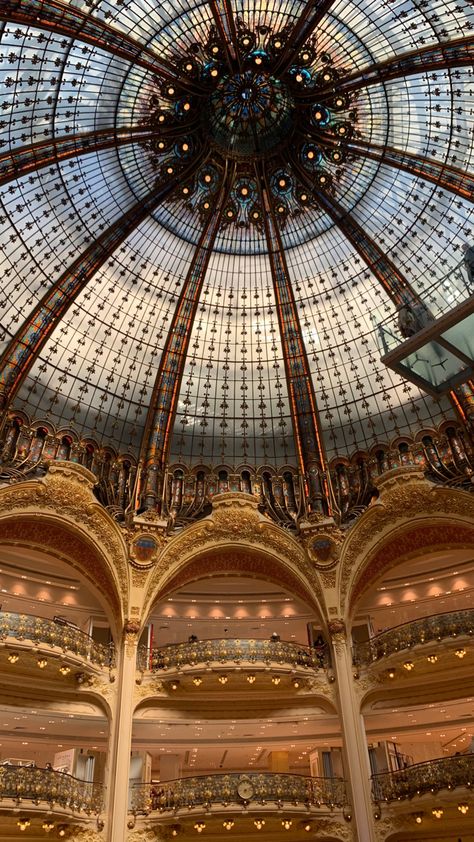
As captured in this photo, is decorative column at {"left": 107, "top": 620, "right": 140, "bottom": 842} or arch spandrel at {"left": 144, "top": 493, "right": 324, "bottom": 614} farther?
arch spandrel at {"left": 144, "top": 493, "right": 324, "bottom": 614}

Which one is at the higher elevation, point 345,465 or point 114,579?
point 345,465

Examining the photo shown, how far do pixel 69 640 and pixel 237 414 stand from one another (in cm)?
1177

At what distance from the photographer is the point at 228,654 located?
2408 cm

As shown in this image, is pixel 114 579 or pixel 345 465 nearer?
pixel 114 579

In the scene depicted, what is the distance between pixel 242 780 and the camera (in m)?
21.8

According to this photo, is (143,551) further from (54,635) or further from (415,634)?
(415,634)

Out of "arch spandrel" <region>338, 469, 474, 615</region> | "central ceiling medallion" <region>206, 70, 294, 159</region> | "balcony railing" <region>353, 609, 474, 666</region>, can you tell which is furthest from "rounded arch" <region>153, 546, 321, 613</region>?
"central ceiling medallion" <region>206, 70, 294, 159</region>

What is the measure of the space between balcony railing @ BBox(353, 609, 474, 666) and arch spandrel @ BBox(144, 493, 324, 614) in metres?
2.77

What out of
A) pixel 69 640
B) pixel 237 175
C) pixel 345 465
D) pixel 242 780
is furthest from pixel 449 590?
pixel 237 175

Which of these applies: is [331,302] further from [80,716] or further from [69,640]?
[80,716]

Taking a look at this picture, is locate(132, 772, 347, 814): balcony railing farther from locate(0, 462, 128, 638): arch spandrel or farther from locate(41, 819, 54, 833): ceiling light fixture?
locate(0, 462, 128, 638): arch spandrel

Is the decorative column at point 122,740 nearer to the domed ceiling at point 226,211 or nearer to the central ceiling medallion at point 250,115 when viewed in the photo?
the domed ceiling at point 226,211

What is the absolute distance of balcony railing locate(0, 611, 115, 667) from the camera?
2183cm

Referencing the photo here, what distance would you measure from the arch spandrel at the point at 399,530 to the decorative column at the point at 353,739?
1.38 m
